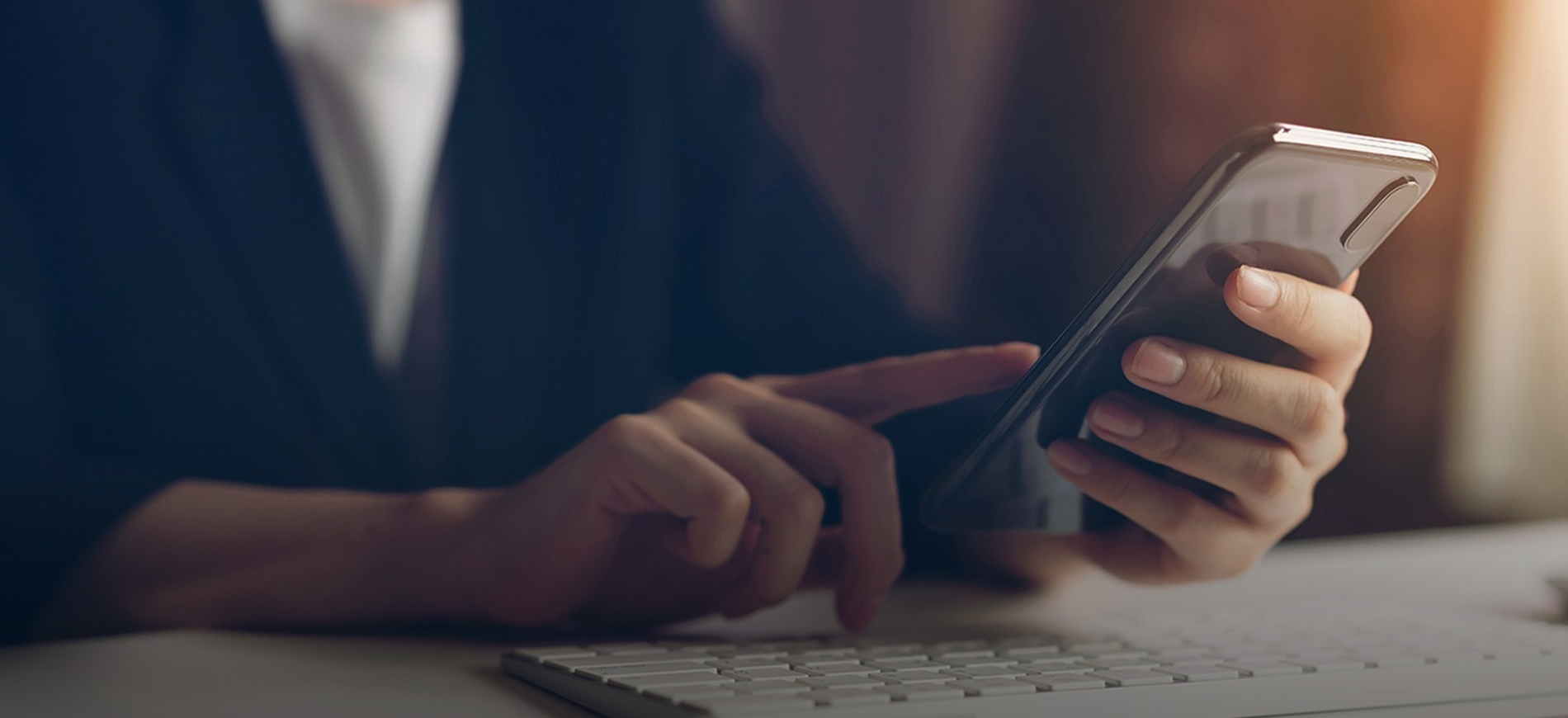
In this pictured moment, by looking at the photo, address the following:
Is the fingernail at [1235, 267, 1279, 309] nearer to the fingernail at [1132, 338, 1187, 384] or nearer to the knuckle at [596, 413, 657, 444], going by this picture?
the fingernail at [1132, 338, 1187, 384]

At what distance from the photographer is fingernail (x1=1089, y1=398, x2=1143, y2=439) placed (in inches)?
23.0

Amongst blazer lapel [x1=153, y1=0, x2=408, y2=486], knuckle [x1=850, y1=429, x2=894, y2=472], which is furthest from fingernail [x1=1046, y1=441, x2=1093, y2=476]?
blazer lapel [x1=153, y1=0, x2=408, y2=486]

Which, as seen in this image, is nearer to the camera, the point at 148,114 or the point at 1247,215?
the point at 1247,215

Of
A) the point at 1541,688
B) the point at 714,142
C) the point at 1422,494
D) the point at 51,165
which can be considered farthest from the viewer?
the point at 1422,494

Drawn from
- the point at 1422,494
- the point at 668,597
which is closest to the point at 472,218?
the point at 668,597

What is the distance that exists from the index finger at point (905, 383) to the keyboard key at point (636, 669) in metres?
0.29

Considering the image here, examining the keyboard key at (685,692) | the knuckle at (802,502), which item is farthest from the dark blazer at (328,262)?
the keyboard key at (685,692)

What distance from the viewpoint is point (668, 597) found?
709 millimetres

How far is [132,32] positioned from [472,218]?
0.22 m

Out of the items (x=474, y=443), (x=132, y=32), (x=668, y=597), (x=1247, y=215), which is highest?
(x=132, y=32)

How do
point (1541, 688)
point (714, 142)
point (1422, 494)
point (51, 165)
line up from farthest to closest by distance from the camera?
point (1422, 494) < point (714, 142) < point (51, 165) < point (1541, 688)

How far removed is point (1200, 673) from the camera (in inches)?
17.2

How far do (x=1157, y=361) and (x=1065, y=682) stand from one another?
19cm

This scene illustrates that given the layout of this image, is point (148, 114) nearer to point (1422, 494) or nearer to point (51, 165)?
point (51, 165)
